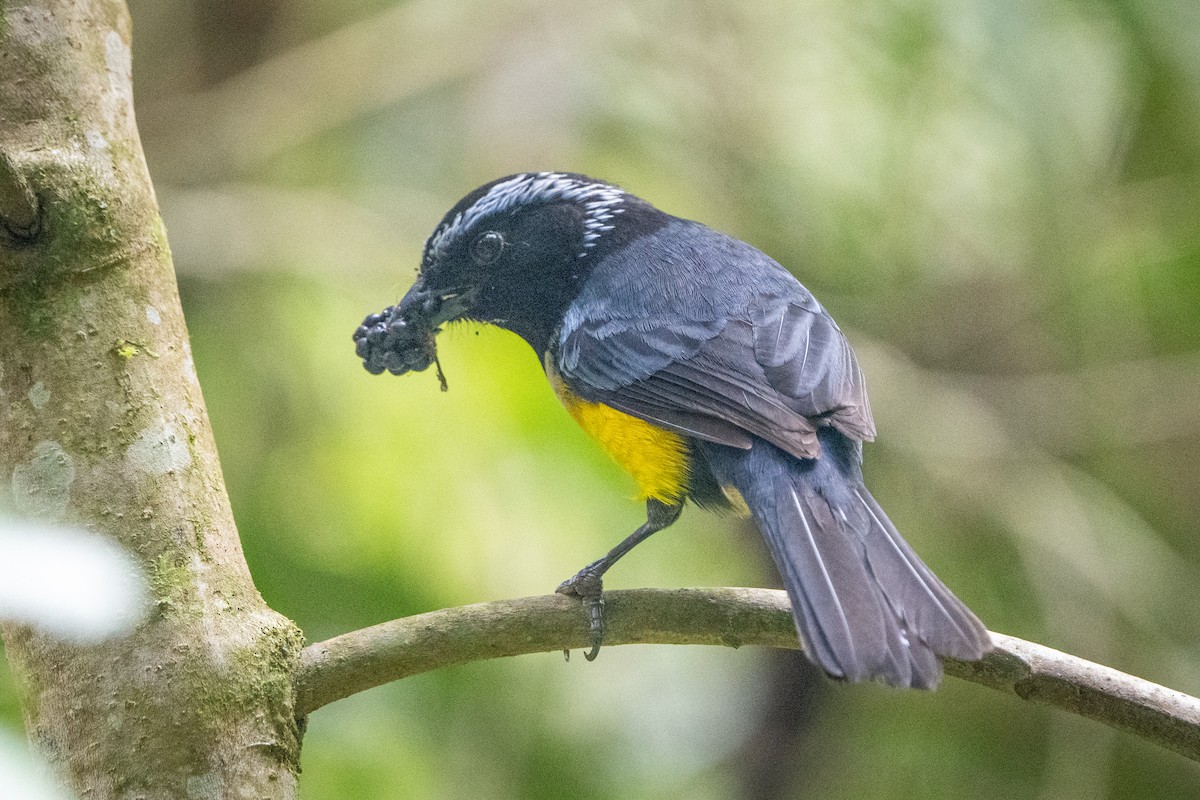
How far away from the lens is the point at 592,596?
248 centimetres

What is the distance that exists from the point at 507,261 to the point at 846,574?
1574mm

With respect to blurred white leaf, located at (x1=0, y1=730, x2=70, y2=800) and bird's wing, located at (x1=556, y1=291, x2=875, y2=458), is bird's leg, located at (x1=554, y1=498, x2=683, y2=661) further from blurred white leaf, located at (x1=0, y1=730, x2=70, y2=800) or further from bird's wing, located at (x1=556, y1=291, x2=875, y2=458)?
blurred white leaf, located at (x1=0, y1=730, x2=70, y2=800)

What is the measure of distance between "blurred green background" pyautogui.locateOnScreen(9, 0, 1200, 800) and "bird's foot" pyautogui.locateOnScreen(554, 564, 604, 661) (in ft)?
2.81

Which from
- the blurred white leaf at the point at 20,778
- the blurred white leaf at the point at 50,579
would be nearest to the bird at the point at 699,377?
the blurred white leaf at the point at 50,579

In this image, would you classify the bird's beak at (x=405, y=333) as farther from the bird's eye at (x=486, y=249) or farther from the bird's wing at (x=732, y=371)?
the bird's wing at (x=732, y=371)

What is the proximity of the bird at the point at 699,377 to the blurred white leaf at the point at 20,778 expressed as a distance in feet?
4.36

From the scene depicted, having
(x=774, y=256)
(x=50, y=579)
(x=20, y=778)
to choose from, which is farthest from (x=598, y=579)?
(x=774, y=256)

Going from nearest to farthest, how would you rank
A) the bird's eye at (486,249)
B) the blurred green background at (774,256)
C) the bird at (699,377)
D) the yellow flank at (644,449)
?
the bird at (699,377), the yellow flank at (644,449), the bird's eye at (486,249), the blurred green background at (774,256)

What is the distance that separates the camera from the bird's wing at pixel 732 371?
277cm

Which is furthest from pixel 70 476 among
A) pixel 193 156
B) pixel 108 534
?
pixel 193 156

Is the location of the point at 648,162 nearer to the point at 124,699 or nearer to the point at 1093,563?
the point at 1093,563

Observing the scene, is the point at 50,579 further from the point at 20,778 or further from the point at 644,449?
the point at 644,449

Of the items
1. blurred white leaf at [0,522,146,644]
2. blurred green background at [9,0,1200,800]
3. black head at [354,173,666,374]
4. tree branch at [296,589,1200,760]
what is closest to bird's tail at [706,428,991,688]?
tree branch at [296,589,1200,760]

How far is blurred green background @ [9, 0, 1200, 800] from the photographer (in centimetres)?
381
